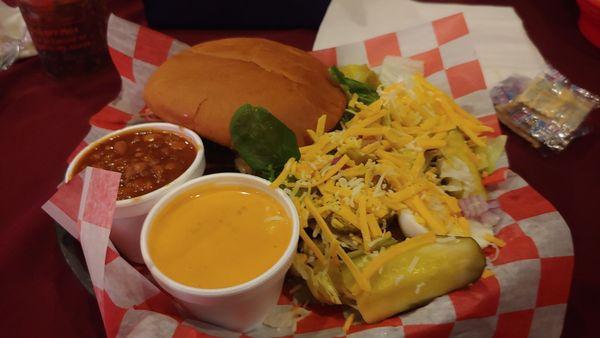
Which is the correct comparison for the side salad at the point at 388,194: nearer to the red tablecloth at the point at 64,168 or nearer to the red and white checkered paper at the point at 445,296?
the red and white checkered paper at the point at 445,296

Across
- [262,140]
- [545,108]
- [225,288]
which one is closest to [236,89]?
[262,140]

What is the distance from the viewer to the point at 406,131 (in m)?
1.42

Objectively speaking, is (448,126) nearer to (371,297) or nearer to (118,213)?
(371,297)

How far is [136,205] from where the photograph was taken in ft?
3.92

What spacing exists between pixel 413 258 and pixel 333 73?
748mm

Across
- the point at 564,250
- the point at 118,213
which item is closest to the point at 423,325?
the point at 564,250

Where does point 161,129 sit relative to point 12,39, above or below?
below

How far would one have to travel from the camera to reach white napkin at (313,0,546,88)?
1949mm

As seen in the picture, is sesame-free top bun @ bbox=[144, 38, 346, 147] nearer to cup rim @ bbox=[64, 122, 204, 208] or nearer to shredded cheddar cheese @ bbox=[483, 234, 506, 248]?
cup rim @ bbox=[64, 122, 204, 208]

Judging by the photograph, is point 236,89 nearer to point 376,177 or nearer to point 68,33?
point 376,177

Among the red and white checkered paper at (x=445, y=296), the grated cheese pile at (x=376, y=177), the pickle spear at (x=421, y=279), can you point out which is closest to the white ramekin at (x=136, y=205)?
the red and white checkered paper at (x=445, y=296)

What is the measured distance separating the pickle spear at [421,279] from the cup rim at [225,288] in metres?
0.19

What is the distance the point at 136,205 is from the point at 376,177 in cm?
61

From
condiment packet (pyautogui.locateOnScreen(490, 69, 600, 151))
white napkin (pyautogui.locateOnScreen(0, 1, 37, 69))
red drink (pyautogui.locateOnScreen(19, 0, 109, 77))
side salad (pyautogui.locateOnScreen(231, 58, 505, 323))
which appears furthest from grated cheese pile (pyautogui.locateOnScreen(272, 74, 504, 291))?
white napkin (pyautogui.locateOnScreen(0, 1, 37, 69))
